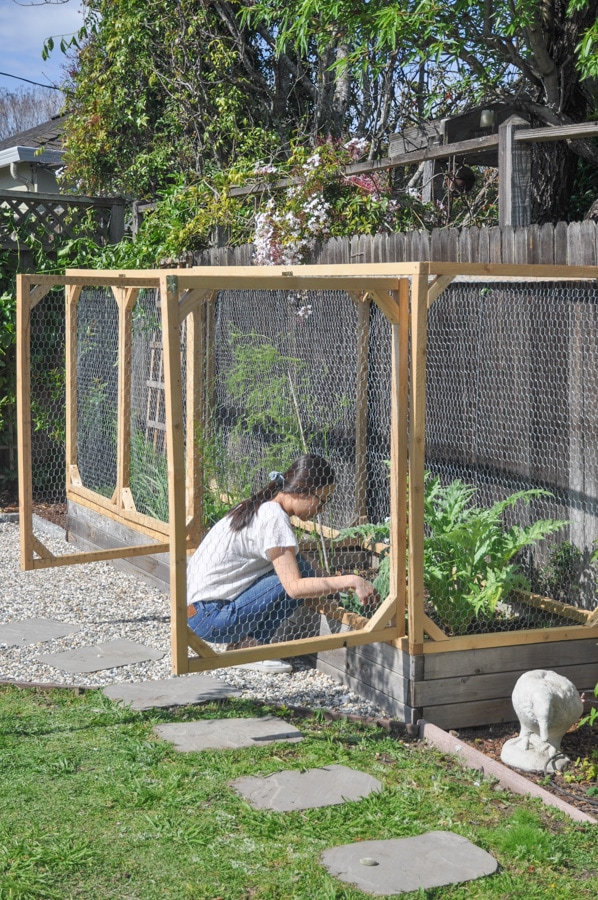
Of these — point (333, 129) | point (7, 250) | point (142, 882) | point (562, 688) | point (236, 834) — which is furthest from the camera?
point (333, 129)

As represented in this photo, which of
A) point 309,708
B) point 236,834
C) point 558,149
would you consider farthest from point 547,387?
point 558,149

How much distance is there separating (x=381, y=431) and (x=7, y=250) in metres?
5.25

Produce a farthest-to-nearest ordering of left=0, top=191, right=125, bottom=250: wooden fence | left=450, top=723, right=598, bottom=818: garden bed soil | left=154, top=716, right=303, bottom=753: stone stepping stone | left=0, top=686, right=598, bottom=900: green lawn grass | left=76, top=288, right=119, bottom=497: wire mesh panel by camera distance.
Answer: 1. left=0, top=191, right=125, bottom=250: wooden fence
2. left=76, top=288, right=119, bottom=497: wire mesh panel
3. left=154, top=716, right=303, bottom=753: stone stepping stone
4. left=450, top=723, right=598, bottom=818: garden bed soil
5. left=0, top=686, right=598, bottom=900: green lawn grass

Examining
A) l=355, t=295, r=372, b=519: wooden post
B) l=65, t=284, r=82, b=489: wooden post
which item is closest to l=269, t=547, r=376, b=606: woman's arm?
l=355, t=295, r=372, b=519: wooden post

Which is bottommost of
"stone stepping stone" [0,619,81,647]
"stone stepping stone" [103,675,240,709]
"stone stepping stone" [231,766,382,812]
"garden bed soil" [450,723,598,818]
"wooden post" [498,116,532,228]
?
"garden bed soil" [450,723,598,818]

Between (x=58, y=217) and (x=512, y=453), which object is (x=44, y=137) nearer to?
(x=58, y=217)

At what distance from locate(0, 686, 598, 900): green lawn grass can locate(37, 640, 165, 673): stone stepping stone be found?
830 millimetres

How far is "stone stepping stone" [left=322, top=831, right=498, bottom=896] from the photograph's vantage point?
3033 mm

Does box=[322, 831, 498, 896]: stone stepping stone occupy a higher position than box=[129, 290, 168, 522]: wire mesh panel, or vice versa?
box=[129, 290, 168, 522]: wire mesh panel

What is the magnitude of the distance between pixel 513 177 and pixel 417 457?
71.9 inches

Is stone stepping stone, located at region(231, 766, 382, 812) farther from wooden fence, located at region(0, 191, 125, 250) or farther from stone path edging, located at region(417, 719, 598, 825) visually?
wooden fence, located at region(0, 191, 125, 250)

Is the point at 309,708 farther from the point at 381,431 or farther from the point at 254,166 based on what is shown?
the point at 254,166

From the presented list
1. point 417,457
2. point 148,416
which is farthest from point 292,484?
point 148,416

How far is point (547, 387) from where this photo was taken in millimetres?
4918
